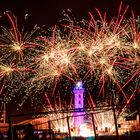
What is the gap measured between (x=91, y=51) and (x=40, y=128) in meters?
7.77

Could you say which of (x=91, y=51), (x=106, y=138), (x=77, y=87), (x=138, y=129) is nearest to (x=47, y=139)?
(x=106, y=138)

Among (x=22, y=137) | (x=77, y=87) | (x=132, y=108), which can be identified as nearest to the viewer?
(x=132, y=108)

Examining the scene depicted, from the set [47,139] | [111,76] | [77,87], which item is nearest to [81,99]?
[77,87]

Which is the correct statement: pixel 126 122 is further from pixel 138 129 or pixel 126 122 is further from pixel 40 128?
pixel 40 128

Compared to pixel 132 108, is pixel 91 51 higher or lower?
higher

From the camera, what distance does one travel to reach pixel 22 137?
12.8 m

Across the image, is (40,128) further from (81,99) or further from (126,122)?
(81,99)

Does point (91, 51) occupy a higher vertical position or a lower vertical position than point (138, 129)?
higher

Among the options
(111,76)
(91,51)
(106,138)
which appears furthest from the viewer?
(111,76)

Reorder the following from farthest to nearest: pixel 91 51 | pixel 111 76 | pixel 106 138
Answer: pixel 111 76 → pixel 91 51 → pixel 106 138

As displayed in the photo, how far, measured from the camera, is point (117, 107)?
404 inches

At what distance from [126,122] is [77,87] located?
170ft

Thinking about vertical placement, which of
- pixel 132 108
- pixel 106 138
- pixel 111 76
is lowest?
pixel 106 138

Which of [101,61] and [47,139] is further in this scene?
[101,61]
